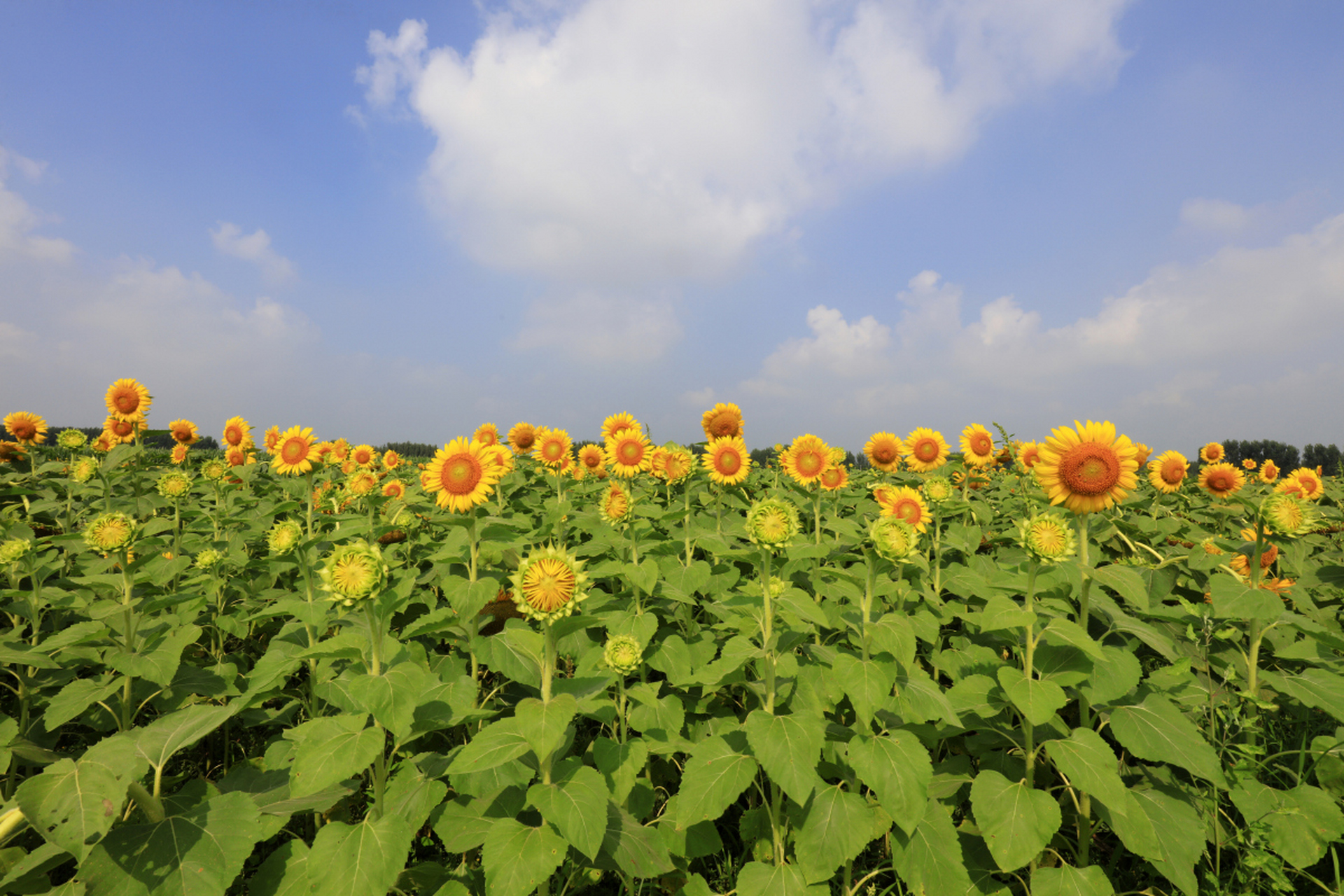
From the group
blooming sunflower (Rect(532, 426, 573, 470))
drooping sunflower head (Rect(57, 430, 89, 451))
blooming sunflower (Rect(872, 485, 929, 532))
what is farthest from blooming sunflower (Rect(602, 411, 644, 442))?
drooping sunflower head (Rect(57, 430, 89, 451))

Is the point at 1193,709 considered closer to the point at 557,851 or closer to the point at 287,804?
the point at 557,851

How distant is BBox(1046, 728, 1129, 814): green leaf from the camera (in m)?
2.74

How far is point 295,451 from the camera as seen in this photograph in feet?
22.4

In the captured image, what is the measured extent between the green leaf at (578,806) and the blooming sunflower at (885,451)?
283 inches

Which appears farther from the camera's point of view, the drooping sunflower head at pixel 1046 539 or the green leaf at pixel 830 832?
the drooping sunflower head at pixel 1046 539

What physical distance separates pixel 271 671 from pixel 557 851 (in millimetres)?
1893

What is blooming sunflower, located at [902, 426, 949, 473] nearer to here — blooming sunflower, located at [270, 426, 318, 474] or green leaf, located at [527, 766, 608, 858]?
green leaf, located at [527, 766, 608, 858]

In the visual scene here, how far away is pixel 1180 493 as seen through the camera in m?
9.21

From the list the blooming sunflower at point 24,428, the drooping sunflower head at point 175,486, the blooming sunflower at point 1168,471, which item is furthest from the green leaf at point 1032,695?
the blooming sunflower at point 24,428

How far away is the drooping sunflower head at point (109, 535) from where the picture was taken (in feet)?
12.9

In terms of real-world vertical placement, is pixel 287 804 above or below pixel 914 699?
below

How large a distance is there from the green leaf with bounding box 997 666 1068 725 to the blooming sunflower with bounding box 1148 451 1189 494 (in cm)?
705

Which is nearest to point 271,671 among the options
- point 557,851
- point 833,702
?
point 557,851

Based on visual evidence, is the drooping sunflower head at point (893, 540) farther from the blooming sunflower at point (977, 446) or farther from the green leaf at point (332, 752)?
the blooming sunflower at point (977, 446)
